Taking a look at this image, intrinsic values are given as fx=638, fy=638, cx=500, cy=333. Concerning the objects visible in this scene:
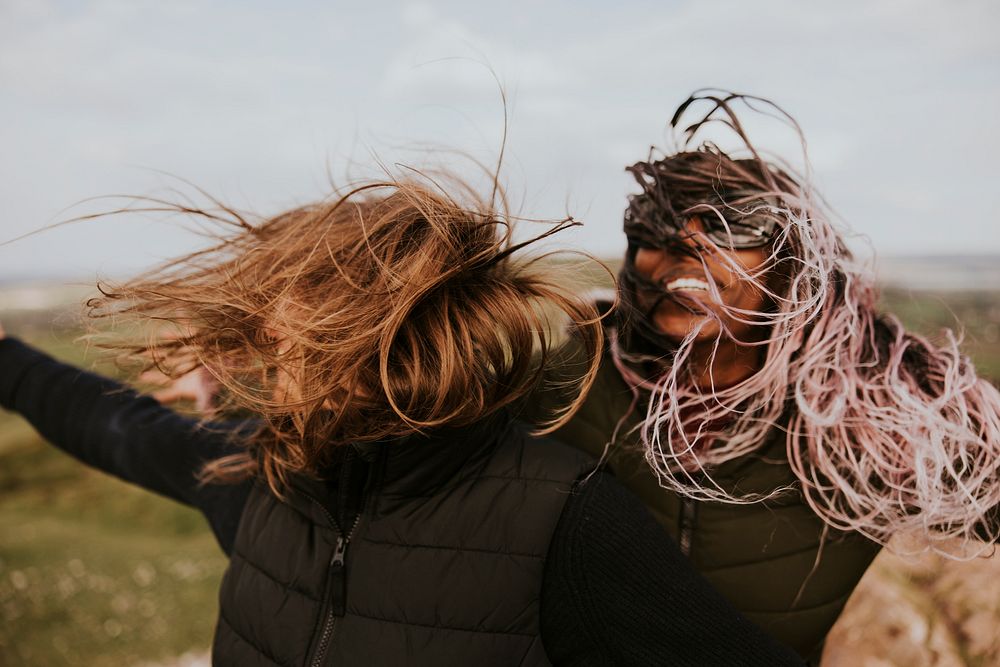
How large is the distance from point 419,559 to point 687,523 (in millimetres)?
902

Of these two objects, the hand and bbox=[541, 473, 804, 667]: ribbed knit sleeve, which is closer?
bbox=[541, 473, 804, 667]: ribbed knit sleeve

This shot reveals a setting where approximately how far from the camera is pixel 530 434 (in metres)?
1.46

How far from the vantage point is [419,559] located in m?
1.34

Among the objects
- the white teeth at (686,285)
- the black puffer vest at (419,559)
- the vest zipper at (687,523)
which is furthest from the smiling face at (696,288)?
the black puffer vest at (419,559)

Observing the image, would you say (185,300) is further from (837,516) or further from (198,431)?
(837,516)

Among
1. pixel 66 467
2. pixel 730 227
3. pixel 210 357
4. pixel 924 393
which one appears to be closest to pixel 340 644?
pixel 210 357

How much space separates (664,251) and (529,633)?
3.79 feet

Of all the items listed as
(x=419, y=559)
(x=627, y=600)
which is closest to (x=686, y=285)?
(x=627, y=600)

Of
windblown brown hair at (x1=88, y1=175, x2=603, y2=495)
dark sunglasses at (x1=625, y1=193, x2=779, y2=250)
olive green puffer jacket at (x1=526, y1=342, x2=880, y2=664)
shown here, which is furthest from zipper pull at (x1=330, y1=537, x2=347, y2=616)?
dark sunglasses at (x1=625, y1=193, x2=779, y2=250)

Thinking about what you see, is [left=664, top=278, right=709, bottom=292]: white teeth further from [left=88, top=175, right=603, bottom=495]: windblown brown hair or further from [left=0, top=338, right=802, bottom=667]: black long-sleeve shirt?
[left=0, top=338, right=802, bottom=667]: black long-sleeve shirt

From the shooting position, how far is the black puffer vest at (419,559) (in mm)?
1274

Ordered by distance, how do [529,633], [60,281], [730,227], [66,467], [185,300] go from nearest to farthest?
1. [529,633]
2. [185,300]
3. [60,281]
4. [730,227]
5. [66,467]

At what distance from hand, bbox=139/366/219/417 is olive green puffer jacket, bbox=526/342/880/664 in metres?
1.08

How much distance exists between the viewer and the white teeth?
1.83 metres
